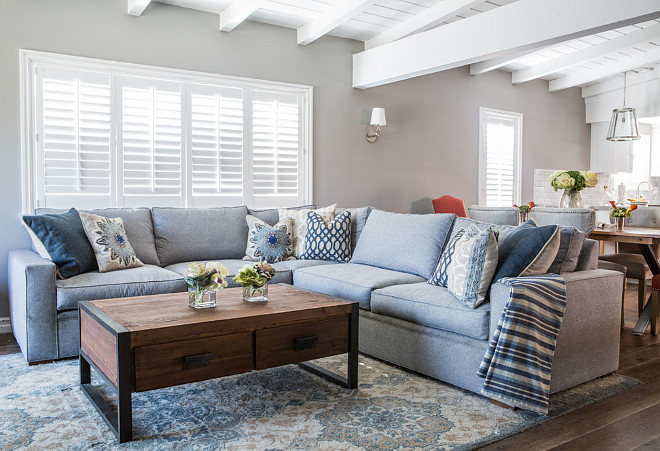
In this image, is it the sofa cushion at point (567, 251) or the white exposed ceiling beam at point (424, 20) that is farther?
the white exposed ceiling beam at point (424, 20)

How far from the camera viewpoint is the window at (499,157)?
6789 millimetres

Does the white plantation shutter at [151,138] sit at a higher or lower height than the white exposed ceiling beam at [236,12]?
lower

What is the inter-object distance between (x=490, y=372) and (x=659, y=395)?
99 centimetres

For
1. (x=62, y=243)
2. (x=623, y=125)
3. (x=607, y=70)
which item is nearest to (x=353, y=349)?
(x=62, y=243)

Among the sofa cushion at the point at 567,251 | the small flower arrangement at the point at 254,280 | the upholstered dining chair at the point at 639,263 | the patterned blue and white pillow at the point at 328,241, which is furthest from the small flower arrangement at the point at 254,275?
the upholstered dining chair at the point at 639,263

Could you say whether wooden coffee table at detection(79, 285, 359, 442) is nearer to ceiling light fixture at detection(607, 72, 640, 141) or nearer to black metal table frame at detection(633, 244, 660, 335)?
black metal table frame at detection(633, 244, 660, 335)

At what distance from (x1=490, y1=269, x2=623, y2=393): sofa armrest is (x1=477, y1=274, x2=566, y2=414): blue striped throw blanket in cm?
8

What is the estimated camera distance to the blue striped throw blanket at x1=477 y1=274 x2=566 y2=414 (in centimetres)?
251

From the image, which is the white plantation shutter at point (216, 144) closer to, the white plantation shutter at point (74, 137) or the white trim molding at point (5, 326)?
the white plantation shutter at point (74, 137)

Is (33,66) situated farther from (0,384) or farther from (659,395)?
(659,395)

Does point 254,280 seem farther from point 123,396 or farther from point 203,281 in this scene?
point 123,396

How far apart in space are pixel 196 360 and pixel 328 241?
222 cm

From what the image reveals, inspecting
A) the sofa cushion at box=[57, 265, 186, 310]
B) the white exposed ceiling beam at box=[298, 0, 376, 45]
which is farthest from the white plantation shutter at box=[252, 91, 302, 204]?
the sofa cushion at box=[57, 265, 186, 310]

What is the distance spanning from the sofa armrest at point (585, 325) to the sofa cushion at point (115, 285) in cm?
204
